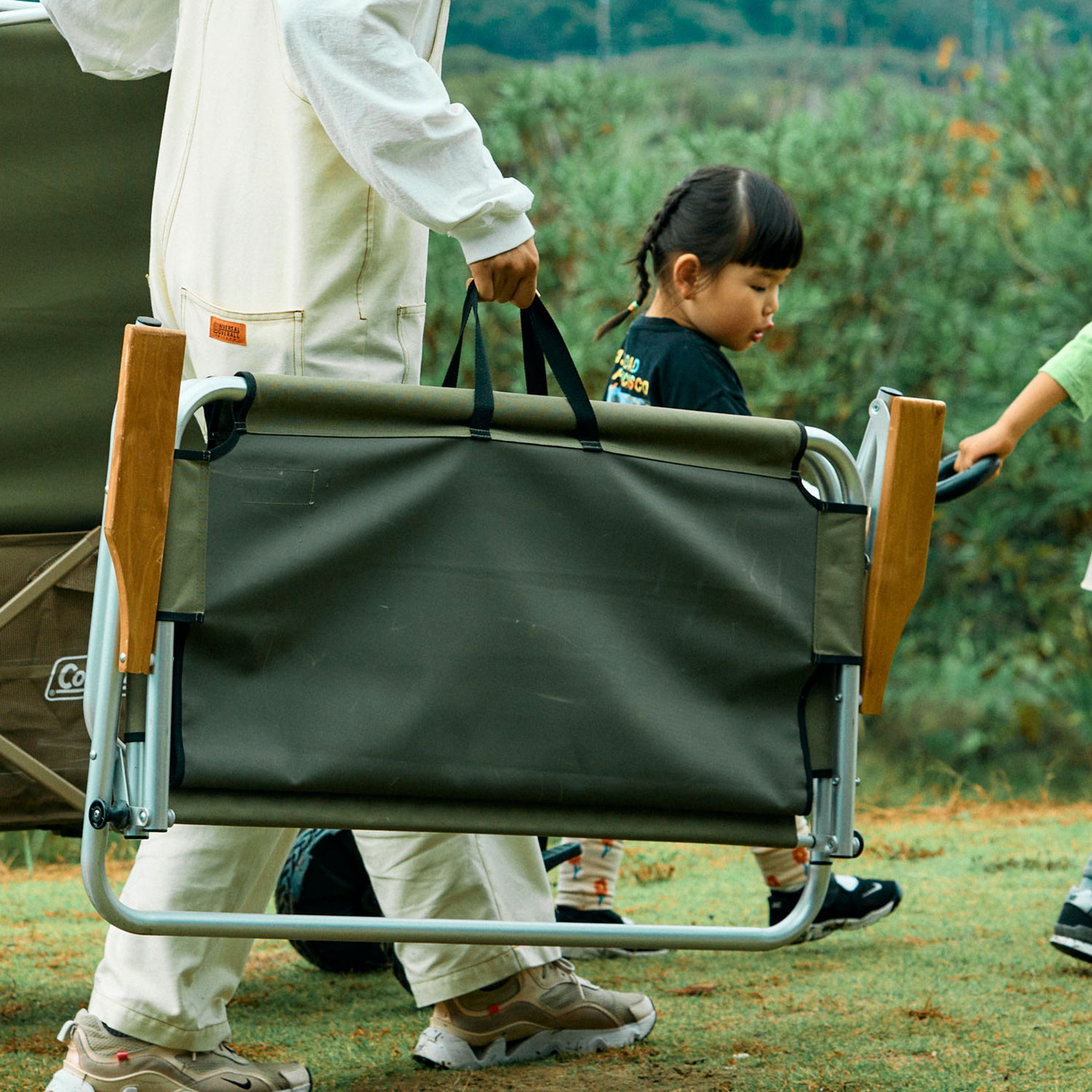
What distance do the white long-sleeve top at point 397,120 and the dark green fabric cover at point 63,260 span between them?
93 centimetres

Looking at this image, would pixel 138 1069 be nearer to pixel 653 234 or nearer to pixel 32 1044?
pixel 32 1044

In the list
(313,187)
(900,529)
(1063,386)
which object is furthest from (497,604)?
(1063,386)

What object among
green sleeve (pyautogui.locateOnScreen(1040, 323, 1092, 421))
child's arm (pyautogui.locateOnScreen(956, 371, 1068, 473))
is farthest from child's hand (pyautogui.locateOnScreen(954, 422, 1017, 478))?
green sleeve (pyautogui.locateOnScreen(1040, 323, 1092, 421))

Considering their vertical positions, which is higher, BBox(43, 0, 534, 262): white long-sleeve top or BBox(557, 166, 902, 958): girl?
BBox(43, 0, 534, 262): white long-sleeve top

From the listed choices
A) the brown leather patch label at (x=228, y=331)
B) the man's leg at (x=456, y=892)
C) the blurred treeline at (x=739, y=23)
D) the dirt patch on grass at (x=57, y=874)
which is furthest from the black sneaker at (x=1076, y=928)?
the blurred treeline at (x=739, y=23)

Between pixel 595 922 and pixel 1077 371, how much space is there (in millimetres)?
1534

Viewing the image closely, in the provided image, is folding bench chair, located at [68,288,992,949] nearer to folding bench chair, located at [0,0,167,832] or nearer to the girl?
folding bench chair, located at [0,0,167,832]

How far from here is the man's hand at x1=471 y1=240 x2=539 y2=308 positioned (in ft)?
6.59

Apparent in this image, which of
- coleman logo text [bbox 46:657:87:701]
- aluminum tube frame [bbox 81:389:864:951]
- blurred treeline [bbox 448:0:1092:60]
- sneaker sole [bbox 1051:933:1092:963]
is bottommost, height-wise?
sneaker sole [bbox 1051:933:1092:963]

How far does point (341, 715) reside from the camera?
1.79m

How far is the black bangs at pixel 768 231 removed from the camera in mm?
3211

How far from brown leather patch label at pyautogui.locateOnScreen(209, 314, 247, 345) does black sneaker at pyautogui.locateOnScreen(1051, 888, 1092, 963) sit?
1.95 metres

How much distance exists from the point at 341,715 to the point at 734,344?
1.72 m

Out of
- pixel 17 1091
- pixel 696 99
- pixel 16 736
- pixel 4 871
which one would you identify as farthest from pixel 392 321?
pixel 696 99
